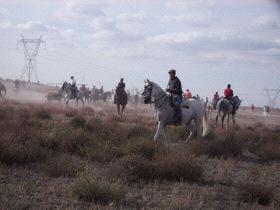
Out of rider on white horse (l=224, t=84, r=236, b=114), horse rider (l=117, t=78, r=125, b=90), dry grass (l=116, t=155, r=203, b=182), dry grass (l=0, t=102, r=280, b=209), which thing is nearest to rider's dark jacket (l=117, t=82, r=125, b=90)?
horse rider (l=117, t=78, r=125, b=90)

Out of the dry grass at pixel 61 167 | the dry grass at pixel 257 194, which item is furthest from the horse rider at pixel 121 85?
the dry grass at pixel 257 194

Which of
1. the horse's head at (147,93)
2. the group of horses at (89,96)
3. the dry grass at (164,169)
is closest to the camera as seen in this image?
the dry grass at (164,169)

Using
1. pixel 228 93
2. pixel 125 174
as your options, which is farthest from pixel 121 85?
pixel 125 174

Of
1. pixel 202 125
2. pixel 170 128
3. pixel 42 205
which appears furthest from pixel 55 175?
pixel 170 128

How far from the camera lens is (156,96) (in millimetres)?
17812

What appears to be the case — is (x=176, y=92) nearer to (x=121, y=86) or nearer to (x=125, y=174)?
(x=125, y=174)

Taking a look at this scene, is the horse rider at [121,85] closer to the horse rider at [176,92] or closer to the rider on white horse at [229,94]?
the rider on white horse at [229,94]

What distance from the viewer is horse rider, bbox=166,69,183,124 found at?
18.0 m

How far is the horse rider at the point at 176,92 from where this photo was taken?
709 inches

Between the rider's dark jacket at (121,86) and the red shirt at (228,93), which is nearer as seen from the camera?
the red shirt at (228,93)

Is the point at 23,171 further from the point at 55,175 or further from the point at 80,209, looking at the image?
the point at 80,209

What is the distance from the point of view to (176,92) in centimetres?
1819

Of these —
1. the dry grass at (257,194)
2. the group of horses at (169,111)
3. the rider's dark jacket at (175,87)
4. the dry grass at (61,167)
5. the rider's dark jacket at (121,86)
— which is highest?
the rider's dark jacket at (121,86)

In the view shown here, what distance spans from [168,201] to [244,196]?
1.69 m
